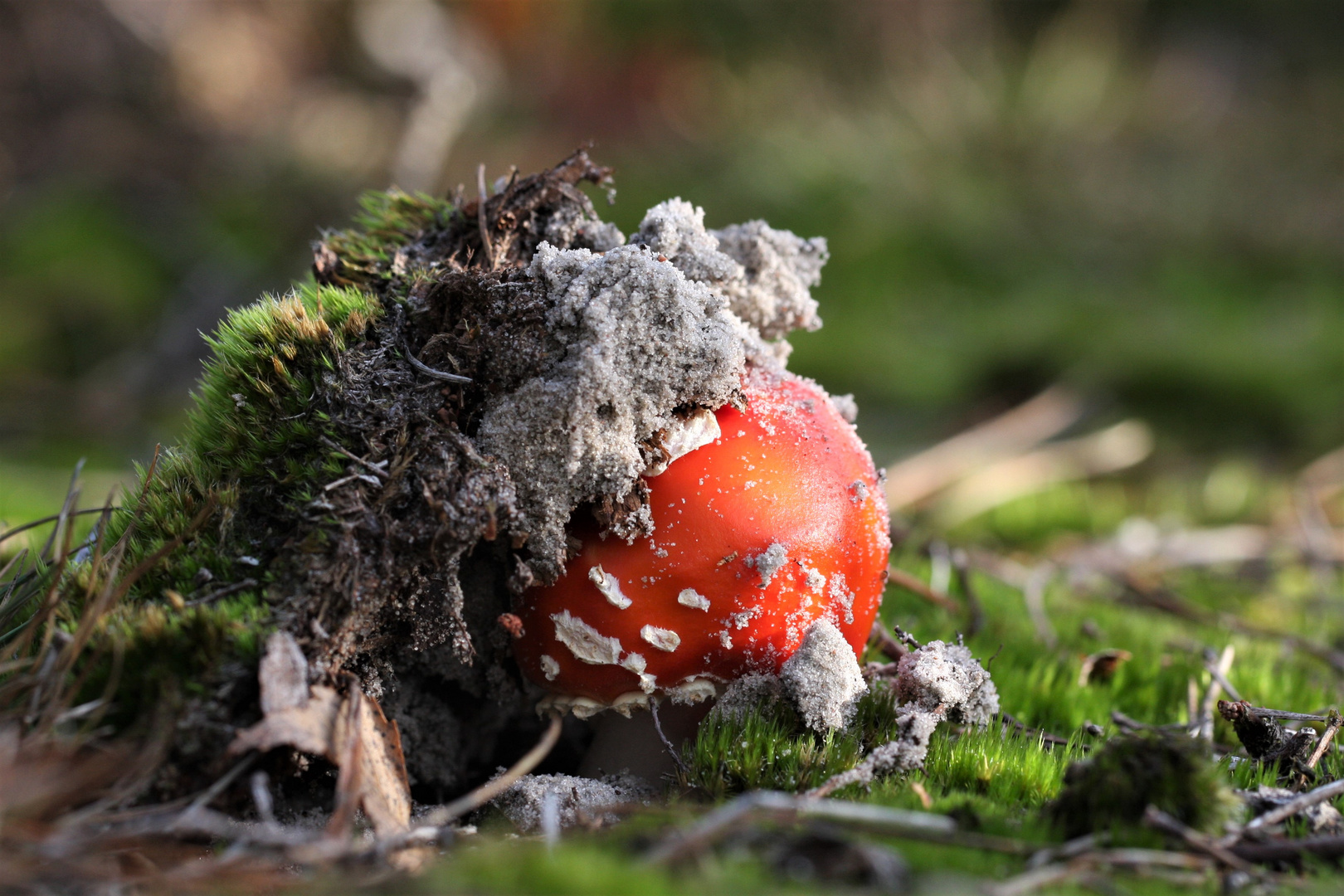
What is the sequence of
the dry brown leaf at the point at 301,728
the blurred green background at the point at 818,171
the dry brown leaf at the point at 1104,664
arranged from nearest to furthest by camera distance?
the dry brown leaf at the point at 301,728 < the dry brown leaf at the point at 1104,664 < the blurred green background at the point at 818,171

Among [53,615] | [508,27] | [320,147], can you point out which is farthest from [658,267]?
[508,27]

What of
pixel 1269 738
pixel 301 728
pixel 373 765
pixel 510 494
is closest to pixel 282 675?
pixel 301 728

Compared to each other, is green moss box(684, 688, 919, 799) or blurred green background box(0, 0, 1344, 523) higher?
A: blurred green background box(0, 0, 1344, 523)

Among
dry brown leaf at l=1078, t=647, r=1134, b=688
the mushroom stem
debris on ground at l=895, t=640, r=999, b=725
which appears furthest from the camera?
dry brown leaf at l=1078, t=647, r=1134, b=688

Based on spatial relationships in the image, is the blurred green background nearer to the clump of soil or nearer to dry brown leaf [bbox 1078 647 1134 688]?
dry brown leaf [bbox 1078 647 1134 688]

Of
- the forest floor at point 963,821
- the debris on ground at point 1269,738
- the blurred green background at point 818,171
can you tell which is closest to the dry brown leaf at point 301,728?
the forest floor at point 963,821

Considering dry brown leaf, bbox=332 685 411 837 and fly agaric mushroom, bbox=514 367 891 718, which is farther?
fly agaric mushroom, bbox=514 367 891 718

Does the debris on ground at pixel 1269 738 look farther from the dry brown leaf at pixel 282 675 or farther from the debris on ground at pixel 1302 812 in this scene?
the dry brown leaf at pixel 282 675

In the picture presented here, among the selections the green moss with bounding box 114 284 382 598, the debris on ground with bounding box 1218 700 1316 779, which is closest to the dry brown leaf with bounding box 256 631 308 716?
the green moss with bounding box 114 284 382 598
